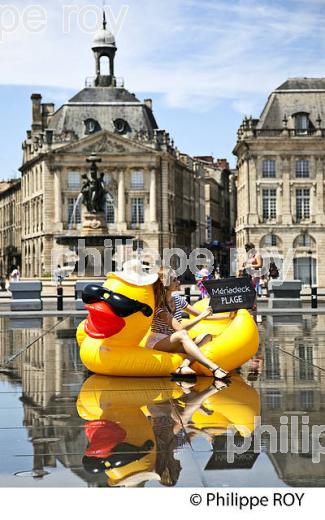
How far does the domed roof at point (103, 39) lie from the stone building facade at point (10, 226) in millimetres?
22060

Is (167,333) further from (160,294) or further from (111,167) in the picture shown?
(111,167)

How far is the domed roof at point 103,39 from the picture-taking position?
8831 cm

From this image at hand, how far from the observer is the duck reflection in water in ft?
22.8

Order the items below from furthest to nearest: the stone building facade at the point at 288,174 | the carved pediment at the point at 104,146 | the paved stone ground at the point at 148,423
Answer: the carved pediment at the point at 104,146, the stone building facade at the point at 288,174, the paved stone ground at the point at 148,423

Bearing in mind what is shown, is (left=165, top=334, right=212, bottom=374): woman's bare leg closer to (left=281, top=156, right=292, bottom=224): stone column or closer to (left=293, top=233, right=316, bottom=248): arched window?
(left=293, top=233, right=316, bottom=248): arched window

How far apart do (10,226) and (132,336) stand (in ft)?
345

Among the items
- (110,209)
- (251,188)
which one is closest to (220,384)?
(251,188)

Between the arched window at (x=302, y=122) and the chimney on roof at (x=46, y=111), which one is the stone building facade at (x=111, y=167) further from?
the arched window at (x=302, y=122)

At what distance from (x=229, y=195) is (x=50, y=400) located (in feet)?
394

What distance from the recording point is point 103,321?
11406 mm

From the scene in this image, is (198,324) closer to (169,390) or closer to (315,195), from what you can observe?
(169,390)

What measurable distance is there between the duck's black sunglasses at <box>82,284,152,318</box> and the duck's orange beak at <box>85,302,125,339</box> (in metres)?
0.09

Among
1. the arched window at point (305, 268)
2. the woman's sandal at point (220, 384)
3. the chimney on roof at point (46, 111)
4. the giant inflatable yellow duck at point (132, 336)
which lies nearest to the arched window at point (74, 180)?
the chimney on roof at point (46, 111)

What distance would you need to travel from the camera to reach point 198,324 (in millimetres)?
13086
